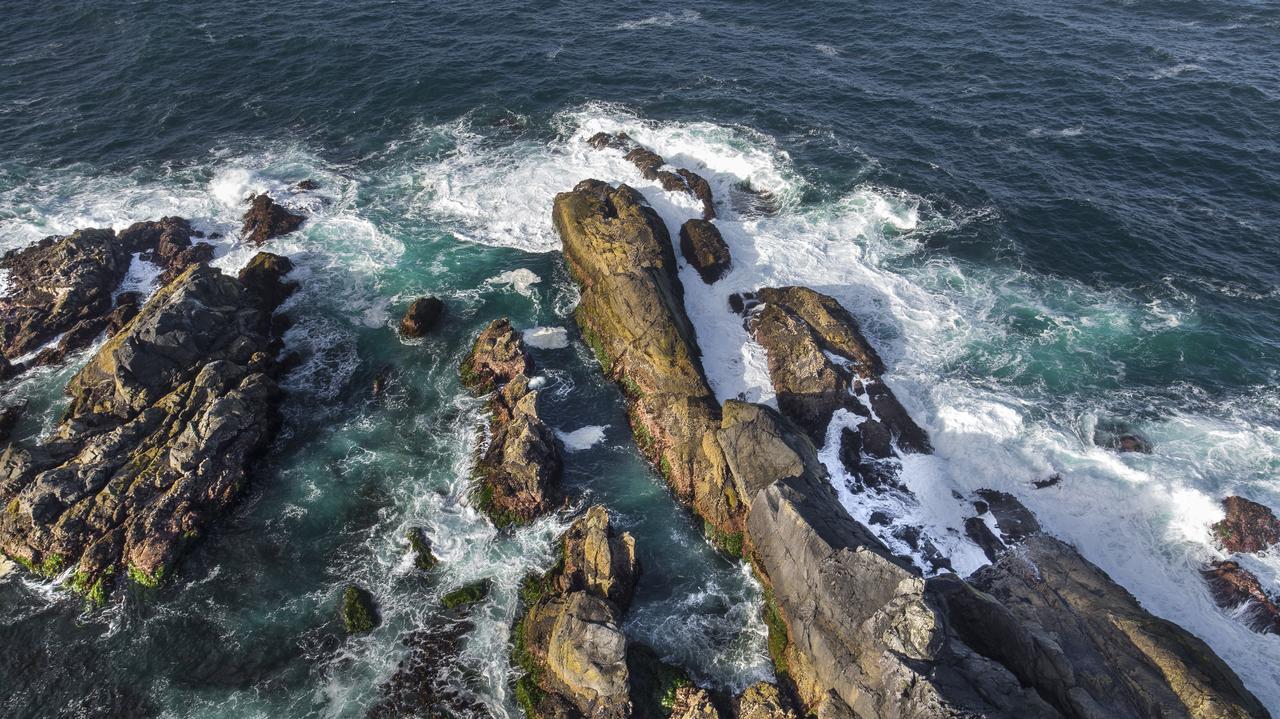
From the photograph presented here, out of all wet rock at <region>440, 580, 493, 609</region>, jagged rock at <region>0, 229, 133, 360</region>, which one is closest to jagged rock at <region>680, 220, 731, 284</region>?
wet rock at <region>440, 580, 493, 609</region>

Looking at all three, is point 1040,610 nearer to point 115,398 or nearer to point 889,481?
point 889,481

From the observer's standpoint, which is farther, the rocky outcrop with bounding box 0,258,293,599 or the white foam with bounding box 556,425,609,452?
the white foam with bounding box 556,425,609,452

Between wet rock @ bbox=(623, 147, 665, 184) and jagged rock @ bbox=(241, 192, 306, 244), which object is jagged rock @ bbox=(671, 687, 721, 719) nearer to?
wet rock @ bbox=(623, 147, 665, 184)

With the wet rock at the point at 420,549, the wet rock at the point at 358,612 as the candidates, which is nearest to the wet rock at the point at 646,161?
the wet rock at the point at 420,549

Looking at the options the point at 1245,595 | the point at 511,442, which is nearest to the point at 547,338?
the point at 511,442

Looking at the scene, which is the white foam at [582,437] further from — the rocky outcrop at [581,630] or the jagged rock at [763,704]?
the jagged rock at [763,704]
